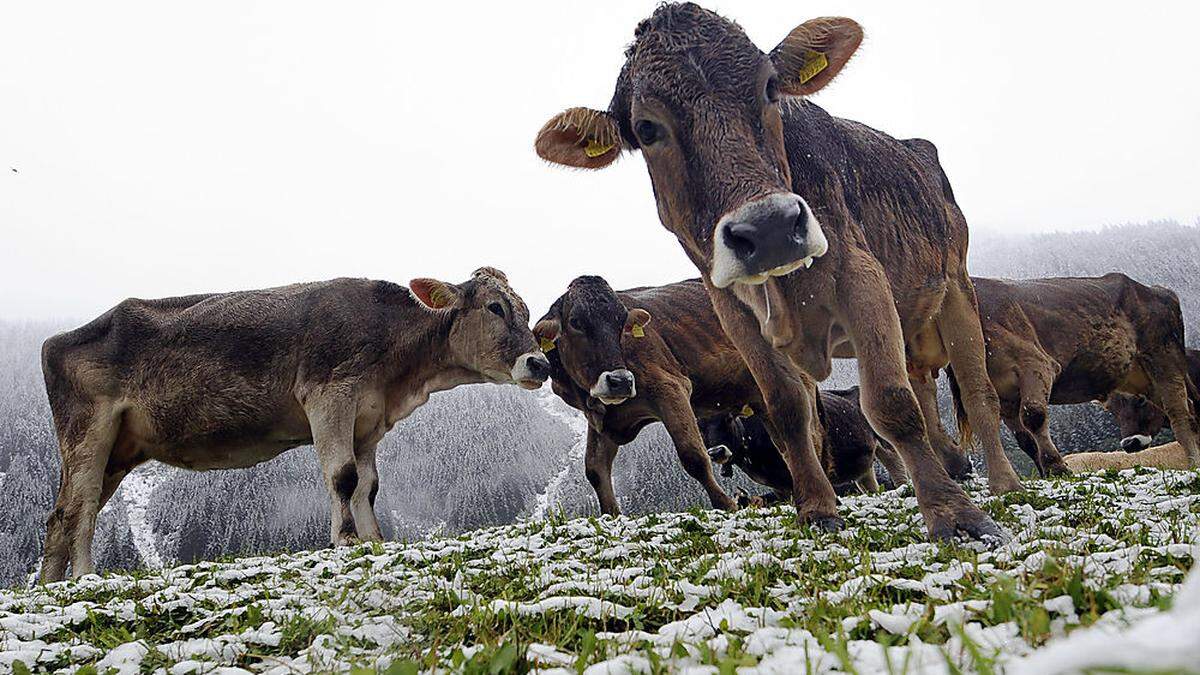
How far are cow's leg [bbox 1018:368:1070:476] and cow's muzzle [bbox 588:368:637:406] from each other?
15.5 ft

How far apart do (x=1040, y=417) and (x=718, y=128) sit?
277 inches

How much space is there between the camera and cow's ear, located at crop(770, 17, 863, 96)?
5.43m

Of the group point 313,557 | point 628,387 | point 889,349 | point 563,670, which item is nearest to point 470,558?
point 313,557

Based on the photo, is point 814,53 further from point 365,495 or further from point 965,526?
point 365,495

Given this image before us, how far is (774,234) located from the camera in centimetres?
398

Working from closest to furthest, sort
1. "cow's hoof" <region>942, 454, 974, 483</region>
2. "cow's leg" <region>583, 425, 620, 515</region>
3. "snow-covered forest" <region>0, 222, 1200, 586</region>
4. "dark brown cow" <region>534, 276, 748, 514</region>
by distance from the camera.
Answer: "cow's hoof" <region>942, 454, 974, 483</region> < "dark brown cow" <region>534, 276, 748, 514</region> < "cow's leg" <region>583, 425, 620, 515</region> < "snow-covered forest" <region>0, 222, 1200, 586</region>

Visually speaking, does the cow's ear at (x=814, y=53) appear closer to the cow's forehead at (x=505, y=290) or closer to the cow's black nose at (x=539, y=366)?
the cow's black nose at (x=539, y=366)

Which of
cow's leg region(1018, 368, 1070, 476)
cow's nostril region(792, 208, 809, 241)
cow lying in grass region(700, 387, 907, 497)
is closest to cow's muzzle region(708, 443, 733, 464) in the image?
cow lying in grass region(700, 387, 907, 497)

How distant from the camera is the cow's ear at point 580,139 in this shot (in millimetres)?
5695

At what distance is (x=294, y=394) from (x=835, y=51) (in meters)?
6.90

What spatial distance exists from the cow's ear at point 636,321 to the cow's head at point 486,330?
3.62 ft

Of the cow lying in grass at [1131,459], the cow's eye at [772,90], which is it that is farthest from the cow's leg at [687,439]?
the cow lying in grass at [1131,459]

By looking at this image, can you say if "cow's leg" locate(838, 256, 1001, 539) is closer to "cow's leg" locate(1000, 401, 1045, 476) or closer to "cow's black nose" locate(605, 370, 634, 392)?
"cow's black nose" locate(605, 370, 634, 392)

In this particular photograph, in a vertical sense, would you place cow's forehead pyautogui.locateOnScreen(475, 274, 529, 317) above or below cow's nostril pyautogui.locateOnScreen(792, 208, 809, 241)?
above
